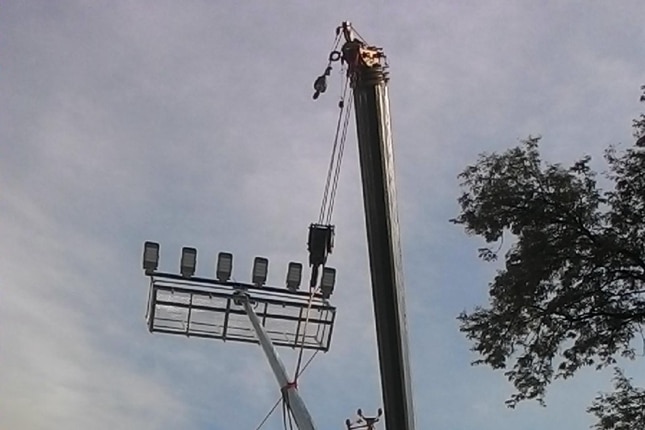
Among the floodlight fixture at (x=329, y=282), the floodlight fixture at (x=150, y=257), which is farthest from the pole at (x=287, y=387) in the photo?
the floodlight fixture at (x=150, y=257)

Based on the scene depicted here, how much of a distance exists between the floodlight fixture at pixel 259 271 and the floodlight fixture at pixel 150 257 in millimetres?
1856

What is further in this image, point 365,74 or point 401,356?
point 401,356

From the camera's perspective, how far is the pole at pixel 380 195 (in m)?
5.33

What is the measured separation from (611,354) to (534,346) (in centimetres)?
116

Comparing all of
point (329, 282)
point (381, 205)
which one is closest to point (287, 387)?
point (329, 282)

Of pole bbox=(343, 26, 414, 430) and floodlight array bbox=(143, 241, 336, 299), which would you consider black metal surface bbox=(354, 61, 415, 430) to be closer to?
pole bbox=(343, 26, 414, 430)

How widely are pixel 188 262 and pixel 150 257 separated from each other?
0.77 metres

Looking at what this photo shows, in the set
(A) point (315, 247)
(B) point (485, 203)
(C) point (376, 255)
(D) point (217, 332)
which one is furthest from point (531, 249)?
(C) point (376, 255)

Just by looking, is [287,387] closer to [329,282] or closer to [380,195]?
[329,282]

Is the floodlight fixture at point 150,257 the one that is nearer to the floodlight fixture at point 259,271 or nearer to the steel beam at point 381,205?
the floodlight fixture at point 259,271

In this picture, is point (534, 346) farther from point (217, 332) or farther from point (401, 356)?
point (401, 356)

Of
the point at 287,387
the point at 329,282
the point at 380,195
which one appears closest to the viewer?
the point at 380,195

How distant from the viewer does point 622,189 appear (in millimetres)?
12211

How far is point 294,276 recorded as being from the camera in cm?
1516
